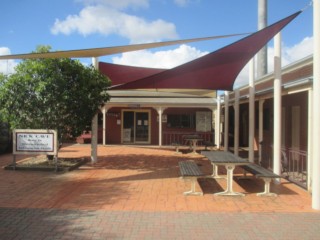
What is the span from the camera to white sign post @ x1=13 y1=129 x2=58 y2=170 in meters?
10.4

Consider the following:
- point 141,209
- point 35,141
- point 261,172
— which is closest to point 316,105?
point 261,172

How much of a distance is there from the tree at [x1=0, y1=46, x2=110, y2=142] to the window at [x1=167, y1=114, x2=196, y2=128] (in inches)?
412

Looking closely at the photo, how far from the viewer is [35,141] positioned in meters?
10.4

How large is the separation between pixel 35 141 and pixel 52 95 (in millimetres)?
1446

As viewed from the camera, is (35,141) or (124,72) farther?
(124,72)

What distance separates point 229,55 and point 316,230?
4762mm

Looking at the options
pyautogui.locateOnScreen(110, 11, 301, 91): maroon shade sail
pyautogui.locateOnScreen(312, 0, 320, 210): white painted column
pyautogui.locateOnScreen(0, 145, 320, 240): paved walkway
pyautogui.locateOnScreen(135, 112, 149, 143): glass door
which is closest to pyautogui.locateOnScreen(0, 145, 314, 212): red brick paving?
pyautogui.locateOnScreen(0, 145, 320, 240): paved walkway

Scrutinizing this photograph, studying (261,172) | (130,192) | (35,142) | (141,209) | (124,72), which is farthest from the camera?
(124,72)

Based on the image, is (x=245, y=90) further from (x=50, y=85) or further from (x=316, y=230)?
(x=316, y=230)

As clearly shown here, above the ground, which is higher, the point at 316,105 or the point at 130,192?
the point at 316,105

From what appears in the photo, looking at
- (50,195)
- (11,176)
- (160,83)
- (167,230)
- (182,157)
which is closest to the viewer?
(167,230)

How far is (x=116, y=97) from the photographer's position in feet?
69.4

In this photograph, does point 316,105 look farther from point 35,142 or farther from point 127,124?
point 127,124

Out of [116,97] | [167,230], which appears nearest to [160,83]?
[167,230]
